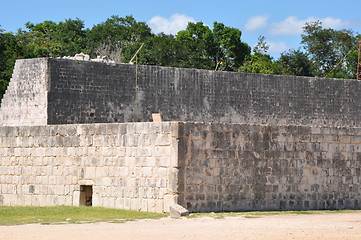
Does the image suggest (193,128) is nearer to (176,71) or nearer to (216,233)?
(216,233)

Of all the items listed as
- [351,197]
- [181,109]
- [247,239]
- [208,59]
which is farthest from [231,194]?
[208,59]

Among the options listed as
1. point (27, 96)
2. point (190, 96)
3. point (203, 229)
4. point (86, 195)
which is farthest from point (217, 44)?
point (203, 229)

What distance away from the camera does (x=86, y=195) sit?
18.1 metres

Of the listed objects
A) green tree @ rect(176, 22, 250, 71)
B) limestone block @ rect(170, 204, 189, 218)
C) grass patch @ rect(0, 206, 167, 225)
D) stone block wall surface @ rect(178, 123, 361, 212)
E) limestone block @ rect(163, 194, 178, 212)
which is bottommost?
grass patch @ rect(0, 206, 167, 225)

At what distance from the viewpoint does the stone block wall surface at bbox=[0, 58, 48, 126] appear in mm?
24125

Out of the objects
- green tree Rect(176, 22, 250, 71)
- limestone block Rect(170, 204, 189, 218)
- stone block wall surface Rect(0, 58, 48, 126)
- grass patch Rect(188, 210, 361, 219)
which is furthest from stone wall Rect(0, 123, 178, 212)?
green tree Rect(176, 22, 250, 71)

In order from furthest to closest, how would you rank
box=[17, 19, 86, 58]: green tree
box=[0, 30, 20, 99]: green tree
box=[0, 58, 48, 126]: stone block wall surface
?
box=[17, 19, 86, 58]: green tree < box=[0, 30, 20, 99]: green tree < box=[0, 58, 48, 126]: stone block wall surface

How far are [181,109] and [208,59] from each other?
2213 cm

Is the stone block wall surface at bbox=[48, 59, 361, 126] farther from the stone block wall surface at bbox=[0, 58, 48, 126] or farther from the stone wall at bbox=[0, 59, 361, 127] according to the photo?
the stone block wall surface at bbox=[0, 58, 48, 126]

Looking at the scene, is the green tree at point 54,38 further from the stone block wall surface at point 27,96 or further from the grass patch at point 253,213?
the grass patch at point 253,213

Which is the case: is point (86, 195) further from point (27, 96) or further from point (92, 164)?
point (27, 96)

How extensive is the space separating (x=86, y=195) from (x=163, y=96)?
9273mm

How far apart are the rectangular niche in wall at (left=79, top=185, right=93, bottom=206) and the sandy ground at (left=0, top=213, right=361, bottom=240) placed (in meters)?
3.19

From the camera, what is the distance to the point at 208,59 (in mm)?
49156
